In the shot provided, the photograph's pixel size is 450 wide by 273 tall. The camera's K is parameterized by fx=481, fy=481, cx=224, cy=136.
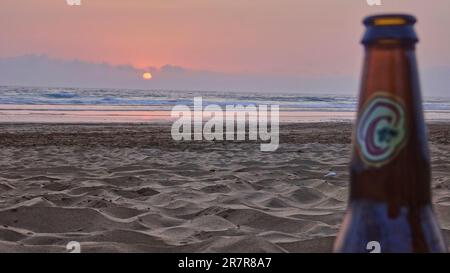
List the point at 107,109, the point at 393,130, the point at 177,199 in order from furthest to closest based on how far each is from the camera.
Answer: the point at 107,109
the point at 177,199
the point at 393,130

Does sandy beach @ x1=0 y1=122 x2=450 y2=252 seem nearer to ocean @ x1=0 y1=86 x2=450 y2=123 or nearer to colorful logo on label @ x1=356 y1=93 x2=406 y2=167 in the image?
colorful logo on label @ x1=356 y1=93 x2=406 y2=167

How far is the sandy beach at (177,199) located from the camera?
9.31ft

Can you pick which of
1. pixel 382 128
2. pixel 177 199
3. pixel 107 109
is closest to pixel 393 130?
pixel 382 128

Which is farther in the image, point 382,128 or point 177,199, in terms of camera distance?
point 177,199

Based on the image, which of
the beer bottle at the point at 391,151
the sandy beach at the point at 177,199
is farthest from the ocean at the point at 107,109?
the beer bottle at the point at 391,151

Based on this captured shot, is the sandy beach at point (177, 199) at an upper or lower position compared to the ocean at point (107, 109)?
lower

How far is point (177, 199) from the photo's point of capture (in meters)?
4.19

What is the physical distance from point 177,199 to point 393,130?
355 centimetres

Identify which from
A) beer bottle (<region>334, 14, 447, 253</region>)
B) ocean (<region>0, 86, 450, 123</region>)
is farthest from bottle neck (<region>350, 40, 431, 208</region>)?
ocean (<region>0, 86, 450, 123</region>)

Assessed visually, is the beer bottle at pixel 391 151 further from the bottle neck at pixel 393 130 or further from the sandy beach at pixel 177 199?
the sandy beach at pixel 177 199

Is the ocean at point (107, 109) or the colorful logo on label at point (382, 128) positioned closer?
the colorful logo on label at point (382, 128)

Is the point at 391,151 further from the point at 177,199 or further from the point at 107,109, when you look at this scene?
the point at 107,109
